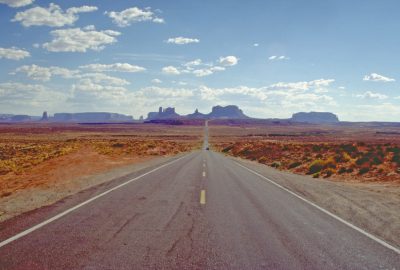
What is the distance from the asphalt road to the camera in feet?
18.9

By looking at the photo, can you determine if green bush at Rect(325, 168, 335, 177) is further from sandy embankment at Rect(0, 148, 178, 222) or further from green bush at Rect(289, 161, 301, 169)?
sandy embankment at Rect(0, 148, 178, 222)

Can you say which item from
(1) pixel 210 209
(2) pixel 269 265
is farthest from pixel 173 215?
(2) pixel 269 265

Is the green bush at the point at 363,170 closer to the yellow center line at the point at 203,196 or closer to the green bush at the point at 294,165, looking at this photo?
the green bush at the point at 294,165

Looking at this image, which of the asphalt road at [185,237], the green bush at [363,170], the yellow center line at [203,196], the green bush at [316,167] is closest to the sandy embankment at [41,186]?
the asphalt road at [185,237]

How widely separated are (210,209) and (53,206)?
4312 mm

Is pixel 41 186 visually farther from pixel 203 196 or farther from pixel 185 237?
pixel 185 237

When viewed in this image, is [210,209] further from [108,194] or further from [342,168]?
[342,168]

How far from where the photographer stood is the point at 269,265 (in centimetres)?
567

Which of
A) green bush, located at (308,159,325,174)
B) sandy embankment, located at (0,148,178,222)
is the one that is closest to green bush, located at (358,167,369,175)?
green bush, located at (308,159,325,174)

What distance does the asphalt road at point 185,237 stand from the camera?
575 centimetres

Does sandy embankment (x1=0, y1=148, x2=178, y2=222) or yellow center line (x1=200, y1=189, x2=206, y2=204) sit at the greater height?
yellow center line (x1=200, y1=189, x2=206, y2=204)

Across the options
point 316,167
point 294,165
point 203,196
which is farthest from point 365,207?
point 294,165

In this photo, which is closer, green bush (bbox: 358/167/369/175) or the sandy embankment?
the sandy embankment

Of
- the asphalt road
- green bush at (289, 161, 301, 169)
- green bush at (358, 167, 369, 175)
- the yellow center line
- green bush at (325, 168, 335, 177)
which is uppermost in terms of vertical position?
the asphalt road
